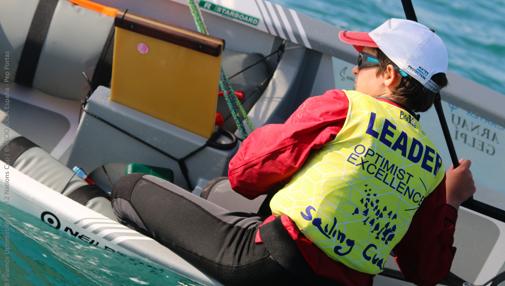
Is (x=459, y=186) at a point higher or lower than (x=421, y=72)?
lower

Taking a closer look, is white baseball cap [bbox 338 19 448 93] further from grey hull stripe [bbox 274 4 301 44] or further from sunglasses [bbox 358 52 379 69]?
grey hull stripe [bbox 274 4 301 44]

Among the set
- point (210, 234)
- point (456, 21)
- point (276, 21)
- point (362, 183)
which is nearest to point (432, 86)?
point (362, 183)

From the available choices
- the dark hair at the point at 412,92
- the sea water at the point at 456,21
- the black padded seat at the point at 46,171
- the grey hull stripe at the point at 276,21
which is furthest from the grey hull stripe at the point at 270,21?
the sea water at the point at 456,21

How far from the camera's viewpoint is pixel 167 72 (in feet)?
7.36

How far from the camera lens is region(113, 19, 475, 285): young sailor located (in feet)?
4.88

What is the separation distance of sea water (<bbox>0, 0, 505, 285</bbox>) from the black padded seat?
0.13 m

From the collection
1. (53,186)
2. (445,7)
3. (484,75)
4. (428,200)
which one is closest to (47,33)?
(53,186)

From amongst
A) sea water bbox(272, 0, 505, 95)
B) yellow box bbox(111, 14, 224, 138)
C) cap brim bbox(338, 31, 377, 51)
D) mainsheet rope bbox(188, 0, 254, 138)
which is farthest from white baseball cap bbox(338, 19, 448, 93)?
sea water bbox(272, 0, 505, 95)

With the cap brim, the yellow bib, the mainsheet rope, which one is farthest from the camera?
the mainsheet rope

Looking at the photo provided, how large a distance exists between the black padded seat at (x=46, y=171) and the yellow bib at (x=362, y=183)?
2.29 ft

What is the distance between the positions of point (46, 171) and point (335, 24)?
13.9ft

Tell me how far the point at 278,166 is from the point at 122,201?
528 mm

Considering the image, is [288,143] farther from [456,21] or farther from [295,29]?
[456,21]

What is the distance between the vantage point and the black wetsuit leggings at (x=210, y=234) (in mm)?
1557
